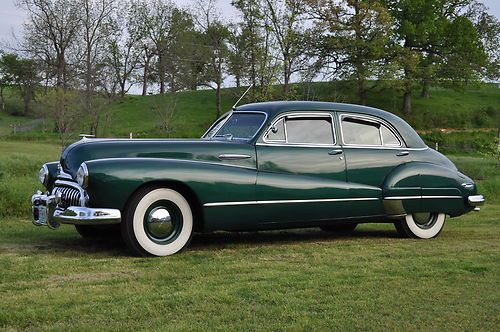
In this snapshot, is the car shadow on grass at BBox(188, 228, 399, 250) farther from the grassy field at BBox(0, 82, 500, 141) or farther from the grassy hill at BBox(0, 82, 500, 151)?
the grassy field at BBox(0, 82, 500, 141)

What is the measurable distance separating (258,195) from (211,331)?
2.83 metres

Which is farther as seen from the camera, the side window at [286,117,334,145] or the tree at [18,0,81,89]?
the tree at [18,0,81,89]

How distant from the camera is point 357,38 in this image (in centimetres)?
4547

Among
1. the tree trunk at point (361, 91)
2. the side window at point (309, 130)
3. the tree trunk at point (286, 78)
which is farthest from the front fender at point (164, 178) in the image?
the tree trunk at point (361, 91)

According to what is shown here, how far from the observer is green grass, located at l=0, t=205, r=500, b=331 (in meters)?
3.90

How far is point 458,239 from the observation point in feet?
24.5

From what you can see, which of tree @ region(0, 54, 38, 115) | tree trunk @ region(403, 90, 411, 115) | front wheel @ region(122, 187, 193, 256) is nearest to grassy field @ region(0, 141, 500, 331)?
Result: front wheel @ region(122, 187, 193, 256)

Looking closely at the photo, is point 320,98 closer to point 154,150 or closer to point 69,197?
point 154,150

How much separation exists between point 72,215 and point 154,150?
101 cm

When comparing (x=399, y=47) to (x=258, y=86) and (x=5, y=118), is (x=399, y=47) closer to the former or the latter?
(x=258, y=86)

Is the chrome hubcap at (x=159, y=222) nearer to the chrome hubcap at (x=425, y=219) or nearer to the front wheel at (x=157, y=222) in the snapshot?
the front wheel at (x=157, y=222)

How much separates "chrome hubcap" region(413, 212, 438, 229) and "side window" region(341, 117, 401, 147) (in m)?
0.87

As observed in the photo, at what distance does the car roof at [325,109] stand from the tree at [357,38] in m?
35.8

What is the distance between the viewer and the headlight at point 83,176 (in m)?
5.78
